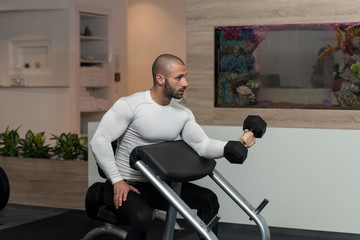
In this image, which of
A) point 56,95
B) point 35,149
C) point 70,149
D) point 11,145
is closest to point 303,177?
point 70,149

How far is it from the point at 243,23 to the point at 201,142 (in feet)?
6.88

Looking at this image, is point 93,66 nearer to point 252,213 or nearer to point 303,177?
point 303,177

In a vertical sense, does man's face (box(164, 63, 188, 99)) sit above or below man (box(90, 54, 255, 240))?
above

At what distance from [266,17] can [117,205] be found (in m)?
2.46

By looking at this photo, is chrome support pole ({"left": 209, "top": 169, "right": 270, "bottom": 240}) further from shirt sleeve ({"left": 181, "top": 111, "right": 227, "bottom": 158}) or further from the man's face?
the man's face

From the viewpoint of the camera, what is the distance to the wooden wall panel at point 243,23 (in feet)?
14.6

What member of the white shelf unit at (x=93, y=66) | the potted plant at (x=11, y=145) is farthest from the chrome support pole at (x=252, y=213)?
the white shelf unit at (x=93, y=66)

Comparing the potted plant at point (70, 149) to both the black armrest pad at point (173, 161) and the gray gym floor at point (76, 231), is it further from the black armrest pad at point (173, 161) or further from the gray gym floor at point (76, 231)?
the black armrest pad at point (173, 161)

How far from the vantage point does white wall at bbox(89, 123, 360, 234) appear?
3682 mm

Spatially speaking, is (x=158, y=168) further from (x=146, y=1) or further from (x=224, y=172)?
(x=146, y=1)

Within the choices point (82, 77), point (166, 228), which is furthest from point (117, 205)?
point (82, 77)

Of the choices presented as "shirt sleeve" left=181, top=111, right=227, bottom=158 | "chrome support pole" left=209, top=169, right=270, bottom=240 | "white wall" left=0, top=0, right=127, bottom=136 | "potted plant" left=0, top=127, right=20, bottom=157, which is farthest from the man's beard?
"white wall" left=0, top=0, right=127, bottom=136

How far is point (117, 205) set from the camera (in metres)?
2.68

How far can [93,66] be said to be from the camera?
25.5 ft
